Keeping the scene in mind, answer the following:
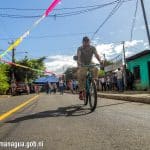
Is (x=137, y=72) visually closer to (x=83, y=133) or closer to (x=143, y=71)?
(x=143, y=71)

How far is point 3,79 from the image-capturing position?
51.2 m

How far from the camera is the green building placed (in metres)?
34.2

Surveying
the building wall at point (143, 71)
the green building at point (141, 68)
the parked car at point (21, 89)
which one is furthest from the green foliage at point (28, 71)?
the building wall at point (143, 71)

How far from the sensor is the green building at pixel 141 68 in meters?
34.2

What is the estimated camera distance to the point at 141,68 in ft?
119

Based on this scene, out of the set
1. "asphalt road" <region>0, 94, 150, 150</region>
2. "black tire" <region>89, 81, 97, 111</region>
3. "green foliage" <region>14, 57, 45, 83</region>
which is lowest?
"asphalt road" <region>0, 94, 150, 150</region>

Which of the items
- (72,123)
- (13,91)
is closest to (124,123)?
(72,123)

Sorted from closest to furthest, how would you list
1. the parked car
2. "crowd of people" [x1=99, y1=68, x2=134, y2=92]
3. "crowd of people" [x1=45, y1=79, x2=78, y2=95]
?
"crowd of people" [x1=99, y1=68, x2=134, y2=92] < "crowd of people" [x1=45, y1=79, x2=78, y2=95] < the parked car

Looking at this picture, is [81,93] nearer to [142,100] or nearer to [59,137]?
[142,100]

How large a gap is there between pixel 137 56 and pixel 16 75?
4790 cm

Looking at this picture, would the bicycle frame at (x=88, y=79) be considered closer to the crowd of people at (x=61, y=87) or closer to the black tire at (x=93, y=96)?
the black tire at (x=93, y=96)

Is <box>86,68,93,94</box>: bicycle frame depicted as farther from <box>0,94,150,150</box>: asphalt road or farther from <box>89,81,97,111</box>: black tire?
<box>0,94,150,150</box>: asphalt road

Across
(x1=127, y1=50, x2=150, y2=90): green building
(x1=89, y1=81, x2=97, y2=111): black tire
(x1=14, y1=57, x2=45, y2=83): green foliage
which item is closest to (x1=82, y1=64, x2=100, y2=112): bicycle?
(x1=89, y1=81, x2=97, y2=111): black tire

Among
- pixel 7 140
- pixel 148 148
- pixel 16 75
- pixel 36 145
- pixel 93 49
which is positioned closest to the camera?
pixel 148 148
